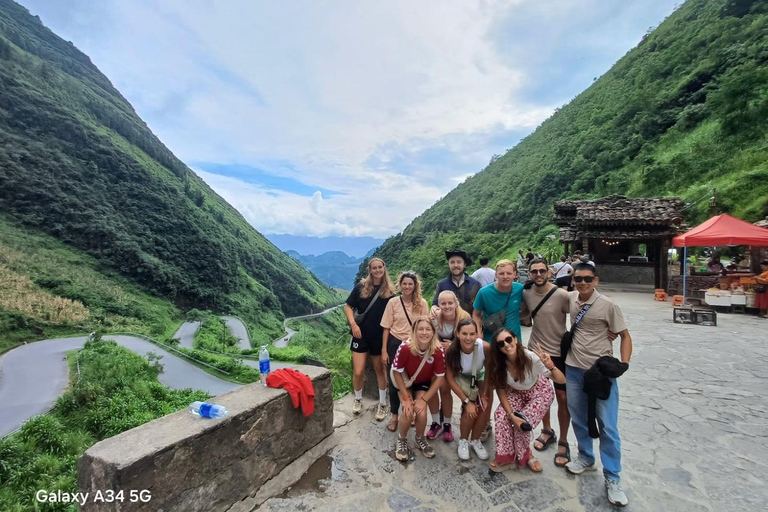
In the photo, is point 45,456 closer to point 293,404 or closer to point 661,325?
point 293,404

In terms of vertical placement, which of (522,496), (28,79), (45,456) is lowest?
(45,456)

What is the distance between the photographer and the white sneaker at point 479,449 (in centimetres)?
338

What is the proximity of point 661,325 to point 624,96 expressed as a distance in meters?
45.1

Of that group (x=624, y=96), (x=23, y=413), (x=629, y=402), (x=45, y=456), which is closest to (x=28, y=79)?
(x=23, y=413)

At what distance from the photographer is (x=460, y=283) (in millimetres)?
4270

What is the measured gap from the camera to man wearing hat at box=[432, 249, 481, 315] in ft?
13.6

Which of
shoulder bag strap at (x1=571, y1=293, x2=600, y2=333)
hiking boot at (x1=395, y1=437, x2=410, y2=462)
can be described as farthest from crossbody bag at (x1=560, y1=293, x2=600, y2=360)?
hiking boot at (x1=395, y1=437, x2=410, y2=462)

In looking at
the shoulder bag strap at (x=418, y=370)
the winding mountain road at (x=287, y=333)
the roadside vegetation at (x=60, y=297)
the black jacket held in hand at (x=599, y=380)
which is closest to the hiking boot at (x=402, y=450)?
the shoulder bag strap at (x=418, y=370)

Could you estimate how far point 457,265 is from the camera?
4.14 m

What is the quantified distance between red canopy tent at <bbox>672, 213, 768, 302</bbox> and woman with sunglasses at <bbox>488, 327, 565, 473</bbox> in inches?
374

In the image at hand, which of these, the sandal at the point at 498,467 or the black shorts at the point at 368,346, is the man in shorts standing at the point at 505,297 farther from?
the black shorts at the point at 368,346

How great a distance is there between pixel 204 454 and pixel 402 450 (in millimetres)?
1718

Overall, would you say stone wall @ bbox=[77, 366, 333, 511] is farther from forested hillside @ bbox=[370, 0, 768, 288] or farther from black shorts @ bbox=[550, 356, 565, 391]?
forested hillside @ bbox=[370, 0, 768, 288]

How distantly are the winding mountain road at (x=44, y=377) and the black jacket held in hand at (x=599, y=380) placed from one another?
99.6 feet
